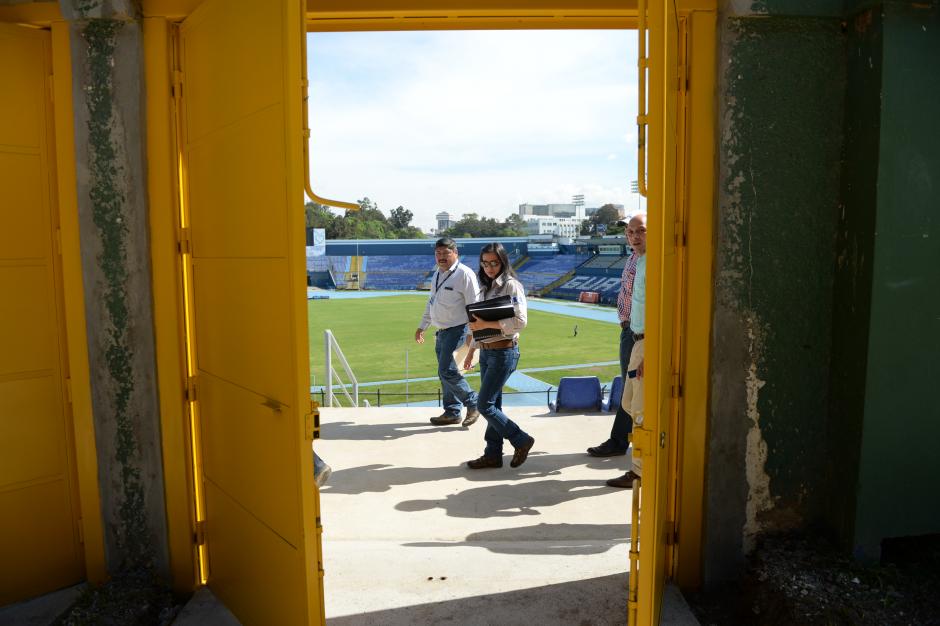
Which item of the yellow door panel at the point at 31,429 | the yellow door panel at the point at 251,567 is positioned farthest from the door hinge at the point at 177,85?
the yellow door panel at the point at 251,567

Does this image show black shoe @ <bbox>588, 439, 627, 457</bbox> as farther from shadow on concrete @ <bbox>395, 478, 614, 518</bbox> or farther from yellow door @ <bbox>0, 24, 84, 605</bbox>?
yellow door @ <bbox>0, 24, 84, 605</bbox>

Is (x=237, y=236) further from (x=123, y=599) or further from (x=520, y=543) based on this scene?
(x=520, y=543)

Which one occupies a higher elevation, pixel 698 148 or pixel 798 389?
pixel 698 148

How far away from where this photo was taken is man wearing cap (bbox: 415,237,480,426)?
5551 mm


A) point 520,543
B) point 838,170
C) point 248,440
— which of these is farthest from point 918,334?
point 248,440

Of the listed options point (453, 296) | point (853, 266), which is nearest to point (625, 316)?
point (453, 296)

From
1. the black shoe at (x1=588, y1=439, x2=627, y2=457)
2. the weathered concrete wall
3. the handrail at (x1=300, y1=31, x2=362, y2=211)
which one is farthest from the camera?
the black shoe at (x1=588, y1=439, x2=627, y2=457)

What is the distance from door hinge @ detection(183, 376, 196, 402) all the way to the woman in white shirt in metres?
2.05

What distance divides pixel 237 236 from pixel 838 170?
2.56 metres

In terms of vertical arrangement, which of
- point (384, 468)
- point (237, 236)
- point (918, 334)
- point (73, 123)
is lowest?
point (384, 468)

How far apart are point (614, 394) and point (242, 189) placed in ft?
15.5

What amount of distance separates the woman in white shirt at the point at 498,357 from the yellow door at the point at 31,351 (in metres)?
2.54

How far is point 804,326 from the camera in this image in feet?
9.68

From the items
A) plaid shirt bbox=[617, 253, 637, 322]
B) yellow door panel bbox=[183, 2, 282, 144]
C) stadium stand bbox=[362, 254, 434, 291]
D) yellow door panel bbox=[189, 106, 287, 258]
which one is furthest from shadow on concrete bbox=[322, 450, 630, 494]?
stadium stand bbox=[362, 254, 434, 291]
